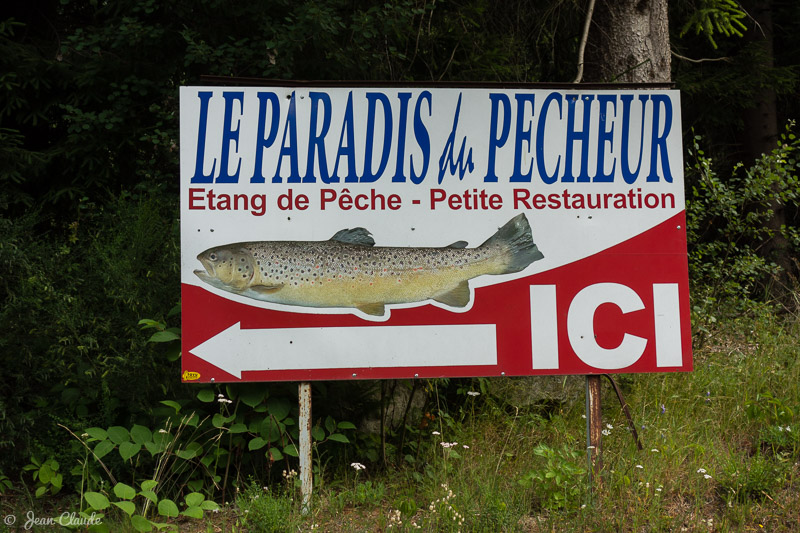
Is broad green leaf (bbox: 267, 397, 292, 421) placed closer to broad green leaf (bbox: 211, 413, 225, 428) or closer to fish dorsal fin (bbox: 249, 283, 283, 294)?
broad green leaf (bbox: 211, 413, 225, 428)

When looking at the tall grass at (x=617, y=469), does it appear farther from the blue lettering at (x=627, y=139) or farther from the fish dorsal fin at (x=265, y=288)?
the blue lettering at (x=627, y=139)

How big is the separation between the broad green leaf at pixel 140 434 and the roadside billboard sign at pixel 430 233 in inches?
19.9

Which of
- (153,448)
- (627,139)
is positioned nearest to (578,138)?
(627,139)

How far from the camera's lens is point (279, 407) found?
383cm

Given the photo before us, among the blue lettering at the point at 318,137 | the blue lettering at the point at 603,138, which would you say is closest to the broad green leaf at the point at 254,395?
the blue lettering at the point at 318,137

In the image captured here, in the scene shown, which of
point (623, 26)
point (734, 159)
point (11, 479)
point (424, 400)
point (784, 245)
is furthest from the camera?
point (734, 159)

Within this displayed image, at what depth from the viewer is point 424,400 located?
456cm

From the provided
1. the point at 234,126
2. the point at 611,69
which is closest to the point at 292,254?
the point at 234,126

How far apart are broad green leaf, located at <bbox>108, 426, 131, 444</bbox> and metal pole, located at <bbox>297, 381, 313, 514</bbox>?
38.5 inches

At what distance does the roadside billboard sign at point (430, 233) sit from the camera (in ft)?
11.8

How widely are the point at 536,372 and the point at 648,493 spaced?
2.78 ft

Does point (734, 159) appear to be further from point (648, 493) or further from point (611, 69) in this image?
point (648, 493)

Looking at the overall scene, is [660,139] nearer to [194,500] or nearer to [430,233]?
[430,233]

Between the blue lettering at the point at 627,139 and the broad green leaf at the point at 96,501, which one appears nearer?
the broad green leaf at the point at 96,501
